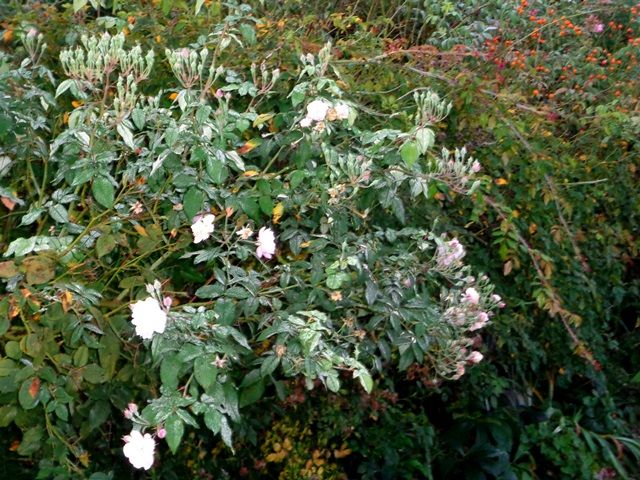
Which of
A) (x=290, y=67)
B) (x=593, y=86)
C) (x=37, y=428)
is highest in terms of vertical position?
(x=290, y=67)

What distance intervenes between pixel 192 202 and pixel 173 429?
526 mm

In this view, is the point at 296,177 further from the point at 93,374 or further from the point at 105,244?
the point at 93,374

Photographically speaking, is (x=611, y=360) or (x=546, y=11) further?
(x=546, y=11)

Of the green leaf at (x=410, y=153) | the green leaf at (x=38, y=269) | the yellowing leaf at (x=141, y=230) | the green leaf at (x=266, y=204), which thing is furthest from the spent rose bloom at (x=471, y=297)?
the green leaf at (x=38, y=269)

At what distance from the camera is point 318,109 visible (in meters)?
2.14

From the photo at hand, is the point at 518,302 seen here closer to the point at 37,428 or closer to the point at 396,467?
the point at 396,467

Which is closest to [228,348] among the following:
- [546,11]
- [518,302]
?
[518,302]

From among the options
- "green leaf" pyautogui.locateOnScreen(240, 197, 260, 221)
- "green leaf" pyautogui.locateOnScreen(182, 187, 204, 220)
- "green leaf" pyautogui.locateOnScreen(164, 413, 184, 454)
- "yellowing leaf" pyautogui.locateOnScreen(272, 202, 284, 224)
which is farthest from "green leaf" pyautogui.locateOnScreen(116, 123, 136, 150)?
"green leaf" pyautogui.locateOnScreen(164, 413, 184, 454)

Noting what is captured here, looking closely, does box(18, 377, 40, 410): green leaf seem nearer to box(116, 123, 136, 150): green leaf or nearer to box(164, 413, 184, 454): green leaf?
box(164, 413, 184, 454): green leaf

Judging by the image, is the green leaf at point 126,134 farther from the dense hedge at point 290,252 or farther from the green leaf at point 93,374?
the green leaf at point 93,374

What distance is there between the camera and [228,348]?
191 centimetres

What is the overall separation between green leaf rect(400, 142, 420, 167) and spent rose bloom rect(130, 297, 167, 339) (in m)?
0.67

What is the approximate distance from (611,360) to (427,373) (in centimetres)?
153

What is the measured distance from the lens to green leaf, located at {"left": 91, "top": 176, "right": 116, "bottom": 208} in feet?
6.39
